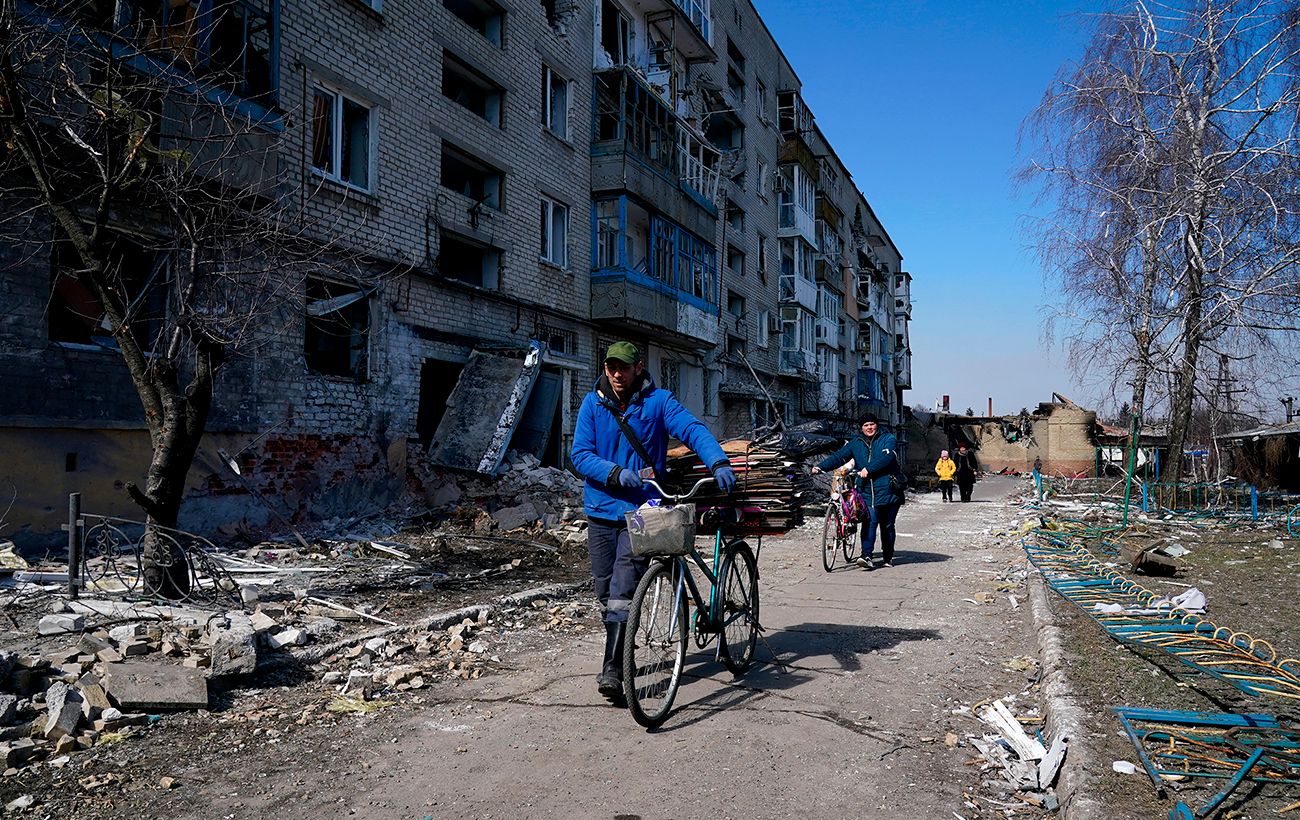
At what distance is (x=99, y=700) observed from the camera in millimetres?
4434

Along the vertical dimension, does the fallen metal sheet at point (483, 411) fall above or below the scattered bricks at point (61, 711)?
above

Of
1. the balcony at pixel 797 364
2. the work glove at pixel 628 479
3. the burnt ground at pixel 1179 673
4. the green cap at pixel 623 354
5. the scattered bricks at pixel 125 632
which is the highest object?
the balcony at pixel 797 364

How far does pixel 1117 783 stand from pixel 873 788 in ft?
3.20

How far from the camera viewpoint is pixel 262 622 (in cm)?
601

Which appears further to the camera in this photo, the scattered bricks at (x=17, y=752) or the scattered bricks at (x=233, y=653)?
the scattered bricks at (x=233, y=653)

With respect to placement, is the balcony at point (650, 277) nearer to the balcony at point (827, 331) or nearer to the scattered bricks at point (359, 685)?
the scattered bricks at point (359, 685)

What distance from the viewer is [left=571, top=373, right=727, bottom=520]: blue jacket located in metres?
4.80

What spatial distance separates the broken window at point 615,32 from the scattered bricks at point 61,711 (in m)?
21.9

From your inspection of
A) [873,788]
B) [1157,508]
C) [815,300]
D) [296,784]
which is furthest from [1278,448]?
[296,784]

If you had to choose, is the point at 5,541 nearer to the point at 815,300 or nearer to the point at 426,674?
the point at 426,674

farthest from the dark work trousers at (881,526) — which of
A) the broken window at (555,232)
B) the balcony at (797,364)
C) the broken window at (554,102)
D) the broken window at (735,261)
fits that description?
the balcony at (797,364)

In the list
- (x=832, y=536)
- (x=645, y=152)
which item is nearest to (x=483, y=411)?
(x=832, y=536)

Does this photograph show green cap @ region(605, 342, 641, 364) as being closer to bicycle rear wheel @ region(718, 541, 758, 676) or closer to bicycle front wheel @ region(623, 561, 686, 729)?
bicycle front wheel @ region(623, 561, 686, 729)

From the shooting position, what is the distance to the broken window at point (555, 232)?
19.7 m
